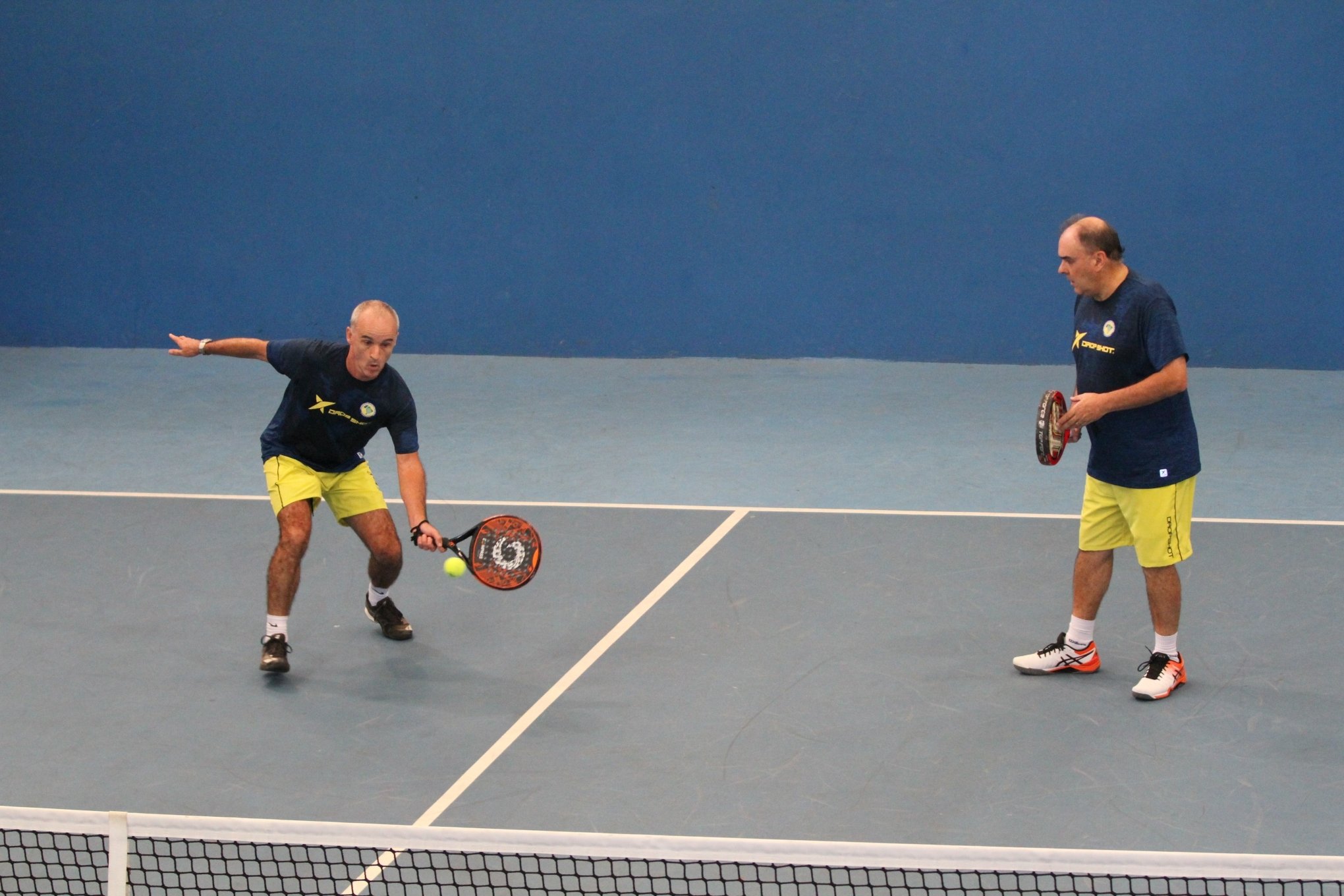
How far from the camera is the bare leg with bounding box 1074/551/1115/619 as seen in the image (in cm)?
532

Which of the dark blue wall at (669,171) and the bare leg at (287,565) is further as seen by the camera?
the dark blue wall at (669,171)

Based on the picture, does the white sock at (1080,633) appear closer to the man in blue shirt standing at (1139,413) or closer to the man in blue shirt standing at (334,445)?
the man in blue shirt standing at (1139,413)

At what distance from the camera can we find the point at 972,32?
10.7 metres

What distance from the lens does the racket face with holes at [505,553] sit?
206 inches

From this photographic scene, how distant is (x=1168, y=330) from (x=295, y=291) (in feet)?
26.4

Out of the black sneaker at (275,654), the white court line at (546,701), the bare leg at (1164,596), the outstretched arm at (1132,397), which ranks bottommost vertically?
the white court line at (546,701)

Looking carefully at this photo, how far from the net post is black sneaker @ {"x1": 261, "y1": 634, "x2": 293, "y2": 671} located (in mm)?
2277

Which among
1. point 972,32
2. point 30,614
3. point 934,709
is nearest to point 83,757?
point 30,614

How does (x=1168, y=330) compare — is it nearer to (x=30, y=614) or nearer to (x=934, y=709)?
(x=934, y=709)

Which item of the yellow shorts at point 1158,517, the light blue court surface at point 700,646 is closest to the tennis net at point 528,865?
the light blue court surface at point 700,646

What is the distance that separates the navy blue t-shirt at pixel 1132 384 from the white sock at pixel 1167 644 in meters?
0.53

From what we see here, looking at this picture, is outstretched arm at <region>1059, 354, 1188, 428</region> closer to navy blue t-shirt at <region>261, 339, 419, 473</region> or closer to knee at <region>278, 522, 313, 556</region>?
navy blue t-shirt at <region>261, 339, 419, 473</region>

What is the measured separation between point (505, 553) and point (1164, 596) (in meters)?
2.24

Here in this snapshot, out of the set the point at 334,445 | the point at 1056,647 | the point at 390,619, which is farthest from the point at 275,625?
the point at 1056,647
